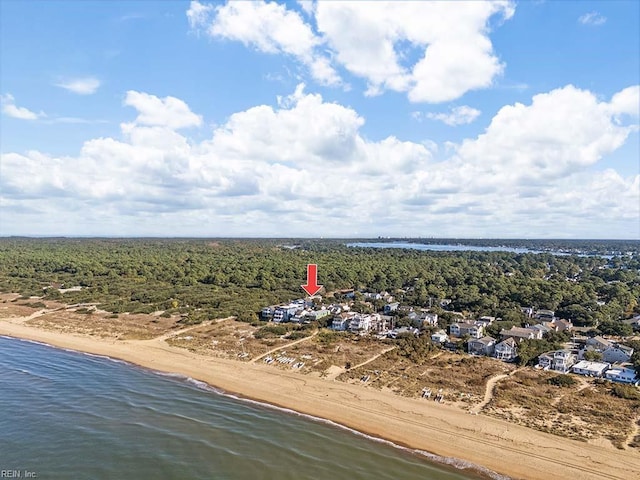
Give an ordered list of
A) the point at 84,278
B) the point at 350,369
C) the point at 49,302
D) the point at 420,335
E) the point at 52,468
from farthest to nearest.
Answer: the point at 84,278, the point at 49,302, the point at 420,335, the point at 350,369, the point at 52,468

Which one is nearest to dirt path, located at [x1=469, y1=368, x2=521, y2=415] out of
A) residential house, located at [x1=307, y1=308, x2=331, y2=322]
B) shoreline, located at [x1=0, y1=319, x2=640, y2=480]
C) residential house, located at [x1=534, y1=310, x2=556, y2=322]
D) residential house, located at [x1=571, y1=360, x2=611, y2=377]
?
shoreline, located at [x1=0, y1=319, x2=640, y2=480]

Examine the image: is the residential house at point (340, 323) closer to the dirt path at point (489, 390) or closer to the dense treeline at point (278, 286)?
the dense treeline at point (278, 286)

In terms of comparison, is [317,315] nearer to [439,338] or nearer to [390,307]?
[390,307]

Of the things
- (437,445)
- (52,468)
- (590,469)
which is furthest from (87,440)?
(590,469)

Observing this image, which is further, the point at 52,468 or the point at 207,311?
the point at 207,311

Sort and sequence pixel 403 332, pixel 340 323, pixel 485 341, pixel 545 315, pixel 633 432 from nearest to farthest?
pixel 633 432 → pixel 485 341 → pixel 403 332 → pixel 340 323 → pixel 545 315

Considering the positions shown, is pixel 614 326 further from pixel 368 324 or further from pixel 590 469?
pixel 590 469

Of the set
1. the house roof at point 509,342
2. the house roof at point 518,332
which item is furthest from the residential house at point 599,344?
the house roof at point 509,342

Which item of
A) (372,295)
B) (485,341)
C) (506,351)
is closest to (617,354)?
(506,351)
